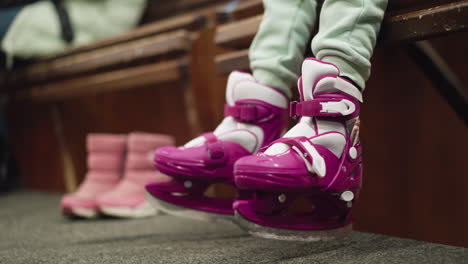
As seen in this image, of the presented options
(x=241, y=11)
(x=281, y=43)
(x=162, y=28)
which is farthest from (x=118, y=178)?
(x=281, y=43)

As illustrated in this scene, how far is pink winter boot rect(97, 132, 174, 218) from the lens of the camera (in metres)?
1.01

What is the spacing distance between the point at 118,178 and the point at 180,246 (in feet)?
1.59

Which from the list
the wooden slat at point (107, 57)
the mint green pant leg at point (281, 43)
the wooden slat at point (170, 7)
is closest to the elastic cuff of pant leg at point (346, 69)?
the mint green pant leg at point (281, 43)

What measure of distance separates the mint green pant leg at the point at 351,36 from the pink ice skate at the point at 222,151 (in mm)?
127

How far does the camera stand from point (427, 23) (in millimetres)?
609

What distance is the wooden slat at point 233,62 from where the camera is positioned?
866 millimetres

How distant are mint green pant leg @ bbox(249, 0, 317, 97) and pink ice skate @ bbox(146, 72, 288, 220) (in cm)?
2

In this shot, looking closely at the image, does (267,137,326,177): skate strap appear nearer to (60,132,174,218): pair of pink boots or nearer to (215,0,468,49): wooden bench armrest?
(215,0,468,49): wooden bench armrest

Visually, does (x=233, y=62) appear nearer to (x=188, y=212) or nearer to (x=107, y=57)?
(x=188, y=212)

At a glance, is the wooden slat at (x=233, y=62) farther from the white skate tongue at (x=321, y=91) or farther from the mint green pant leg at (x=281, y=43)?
the white skate tongue at (x=321, y=91)

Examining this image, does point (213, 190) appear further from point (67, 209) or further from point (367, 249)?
point (367, 249)

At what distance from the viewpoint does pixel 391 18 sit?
25.4 inches

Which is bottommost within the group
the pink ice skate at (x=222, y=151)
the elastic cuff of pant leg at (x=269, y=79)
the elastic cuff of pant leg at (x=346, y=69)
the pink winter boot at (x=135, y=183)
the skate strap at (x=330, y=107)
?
the pink winter boot at (x=135, y=183)


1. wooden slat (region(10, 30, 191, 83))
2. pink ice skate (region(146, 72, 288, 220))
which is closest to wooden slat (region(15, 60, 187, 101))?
wooden slat (region(10, 30, 191, 83))
